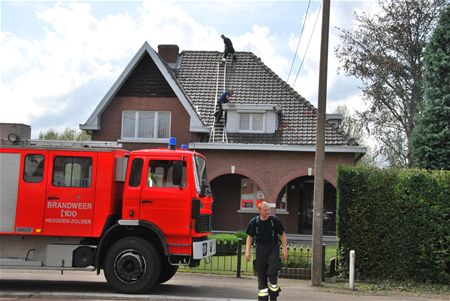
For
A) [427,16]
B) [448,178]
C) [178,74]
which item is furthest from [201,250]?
[427,16]

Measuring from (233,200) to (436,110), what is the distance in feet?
37.9

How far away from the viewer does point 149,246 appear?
10.9 metres

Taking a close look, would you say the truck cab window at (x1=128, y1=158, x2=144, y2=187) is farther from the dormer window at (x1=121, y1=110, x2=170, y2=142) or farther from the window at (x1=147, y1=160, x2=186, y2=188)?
the dormer window at (x1=121, y1=110, x2=170, y2=142)

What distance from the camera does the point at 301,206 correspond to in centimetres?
2664

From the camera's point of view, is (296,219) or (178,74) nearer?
(296,219)

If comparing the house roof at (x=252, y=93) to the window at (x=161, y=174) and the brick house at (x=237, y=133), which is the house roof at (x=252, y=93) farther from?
the window at (x=161, y=174)

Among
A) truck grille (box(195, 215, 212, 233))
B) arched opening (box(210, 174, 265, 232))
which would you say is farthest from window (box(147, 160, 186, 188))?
arched opening (box(210, 174, 265, 232))

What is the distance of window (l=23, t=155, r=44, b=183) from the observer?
10977 millimetres

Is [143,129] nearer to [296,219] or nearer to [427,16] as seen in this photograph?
[296,219]

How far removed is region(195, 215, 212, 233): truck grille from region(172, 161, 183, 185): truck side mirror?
0.85 meters

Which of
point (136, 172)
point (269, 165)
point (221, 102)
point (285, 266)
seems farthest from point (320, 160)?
point (221, 102)

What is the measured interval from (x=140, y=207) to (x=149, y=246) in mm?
788

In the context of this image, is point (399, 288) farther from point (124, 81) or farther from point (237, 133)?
point (124, 81)

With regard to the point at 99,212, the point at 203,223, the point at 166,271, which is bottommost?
the point at 166,271
